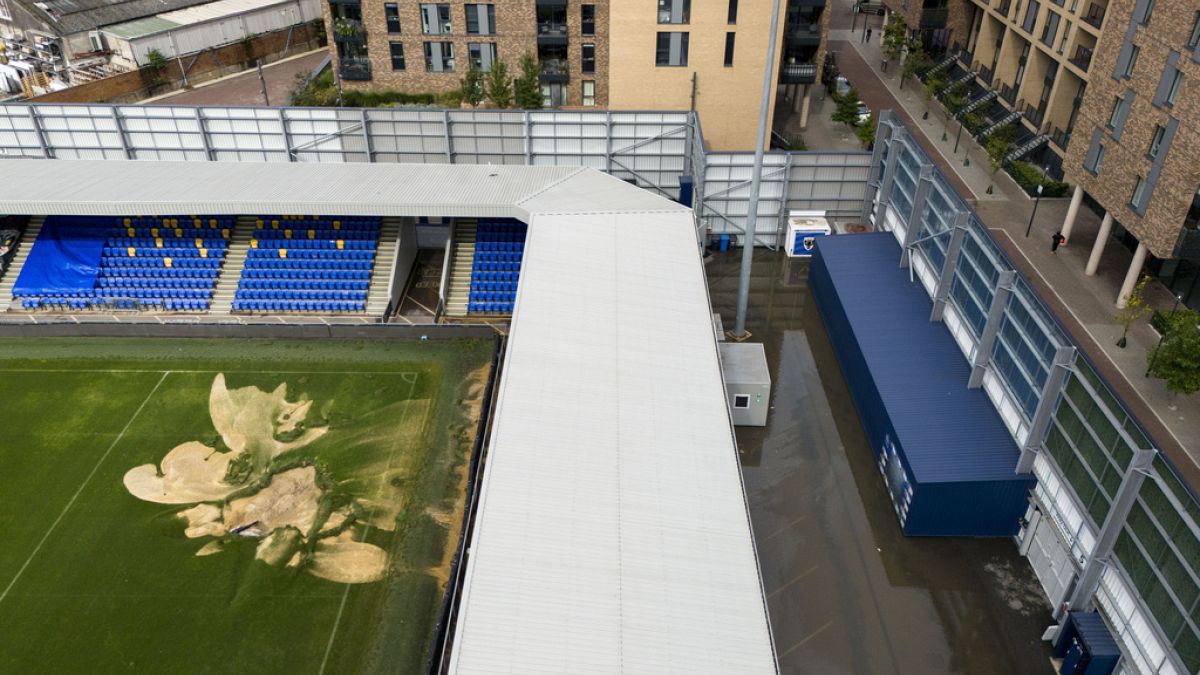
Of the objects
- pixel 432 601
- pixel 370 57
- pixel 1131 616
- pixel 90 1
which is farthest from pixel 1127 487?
pixel 90 1

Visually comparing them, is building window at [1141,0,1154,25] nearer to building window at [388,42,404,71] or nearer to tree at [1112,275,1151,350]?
tree at [1112,275,1151,350]

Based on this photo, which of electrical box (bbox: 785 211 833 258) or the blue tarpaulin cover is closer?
the blue tarpaulin cover

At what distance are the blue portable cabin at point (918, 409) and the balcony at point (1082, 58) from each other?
25120 millimetres

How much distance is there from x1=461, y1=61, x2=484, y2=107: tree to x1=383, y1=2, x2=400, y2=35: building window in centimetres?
654

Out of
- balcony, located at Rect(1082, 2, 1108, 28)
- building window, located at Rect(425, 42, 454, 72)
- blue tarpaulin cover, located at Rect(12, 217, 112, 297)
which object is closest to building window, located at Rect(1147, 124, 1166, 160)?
balcony, located at Rect(1082, 2, 1108, 28)

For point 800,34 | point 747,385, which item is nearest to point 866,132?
point 800,34

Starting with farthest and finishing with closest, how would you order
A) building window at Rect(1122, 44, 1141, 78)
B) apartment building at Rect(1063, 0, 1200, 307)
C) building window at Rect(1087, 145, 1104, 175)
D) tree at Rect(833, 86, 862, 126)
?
1. tree at Rect(833, 86, 862, 126)
2. building window at Rect(1087, 145, 1104, 175)
3. building window at Rect(1122, 44, 1141, 78)
4. apartment building at Rect(1063, 0, 1200, 307)

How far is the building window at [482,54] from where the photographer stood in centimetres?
6031

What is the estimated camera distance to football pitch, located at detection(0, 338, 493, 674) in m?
25.6

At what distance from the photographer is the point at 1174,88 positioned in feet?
120

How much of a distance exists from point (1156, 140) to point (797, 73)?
24.5m

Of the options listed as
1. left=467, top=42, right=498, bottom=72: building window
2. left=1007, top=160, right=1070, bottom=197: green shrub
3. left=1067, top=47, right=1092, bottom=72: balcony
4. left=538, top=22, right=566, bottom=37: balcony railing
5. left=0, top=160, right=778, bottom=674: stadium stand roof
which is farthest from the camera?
left=467, top=42, right=498, bottom=72: building window

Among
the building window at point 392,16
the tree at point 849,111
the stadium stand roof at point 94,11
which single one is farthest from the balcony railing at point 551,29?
the stadium stand roof at point 94,11

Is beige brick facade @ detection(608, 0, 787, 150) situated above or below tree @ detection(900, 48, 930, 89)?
above
